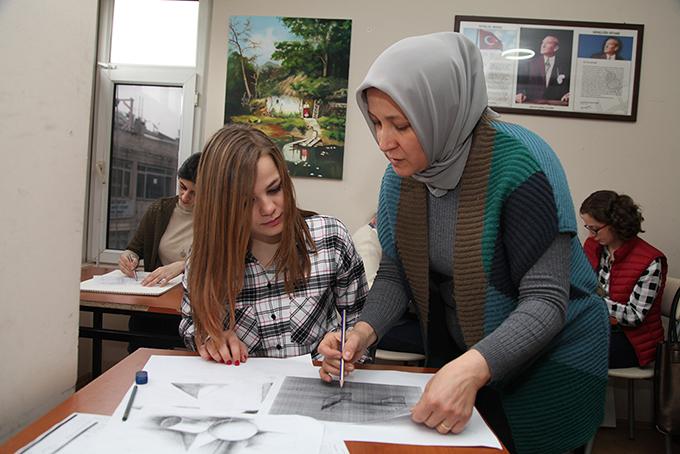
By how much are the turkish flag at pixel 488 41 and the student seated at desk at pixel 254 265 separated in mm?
2087

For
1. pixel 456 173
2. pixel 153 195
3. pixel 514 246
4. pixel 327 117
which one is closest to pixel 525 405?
pixel 514 246

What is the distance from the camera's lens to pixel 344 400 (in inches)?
34.5

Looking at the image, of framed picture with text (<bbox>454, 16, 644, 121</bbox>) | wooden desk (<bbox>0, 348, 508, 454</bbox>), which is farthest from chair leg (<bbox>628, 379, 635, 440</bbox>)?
wooden desk (<bbox>0, 348, 508, 454</bbox>)

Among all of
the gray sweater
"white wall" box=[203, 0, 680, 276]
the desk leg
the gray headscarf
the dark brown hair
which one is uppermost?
"white wall" box=[203, 0, 680, 276]

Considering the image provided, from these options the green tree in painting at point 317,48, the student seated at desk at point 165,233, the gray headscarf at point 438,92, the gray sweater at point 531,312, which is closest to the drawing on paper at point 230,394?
the gray sweater at point 531,312

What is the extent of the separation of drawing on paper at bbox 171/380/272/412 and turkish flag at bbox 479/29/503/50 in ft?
8.51

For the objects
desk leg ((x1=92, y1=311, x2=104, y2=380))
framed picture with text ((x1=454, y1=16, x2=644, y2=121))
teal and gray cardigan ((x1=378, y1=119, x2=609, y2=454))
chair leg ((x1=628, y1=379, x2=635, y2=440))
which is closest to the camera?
teal and gray cardigan ((x1=378, y1=119, x2=609, y2=454))

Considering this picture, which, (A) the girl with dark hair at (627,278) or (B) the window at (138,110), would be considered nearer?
(A) the girl with dark hair at (627,278)

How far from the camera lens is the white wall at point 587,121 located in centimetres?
296

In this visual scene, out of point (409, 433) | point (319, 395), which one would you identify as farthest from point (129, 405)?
point (409, 433)

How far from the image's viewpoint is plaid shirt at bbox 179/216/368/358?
4.06ft

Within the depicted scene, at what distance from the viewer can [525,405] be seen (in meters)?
0.95

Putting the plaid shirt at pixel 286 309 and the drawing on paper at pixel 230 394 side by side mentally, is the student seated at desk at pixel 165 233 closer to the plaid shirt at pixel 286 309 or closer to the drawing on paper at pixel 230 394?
the plaid shirt at pixel 286 309

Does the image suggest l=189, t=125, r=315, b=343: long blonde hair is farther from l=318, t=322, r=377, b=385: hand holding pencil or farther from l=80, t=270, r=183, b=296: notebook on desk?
l=80, t=270, r=183, b=296: notebook on desk
